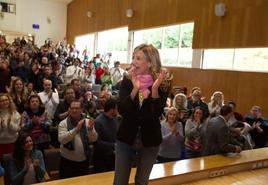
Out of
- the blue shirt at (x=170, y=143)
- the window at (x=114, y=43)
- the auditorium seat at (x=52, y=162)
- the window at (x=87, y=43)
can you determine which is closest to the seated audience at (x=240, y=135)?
the blue shirt at (x=170, y=143)

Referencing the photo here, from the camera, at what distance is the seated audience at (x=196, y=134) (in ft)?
11.3

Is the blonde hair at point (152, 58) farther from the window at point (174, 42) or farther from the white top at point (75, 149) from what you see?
the window at point (174, 42)

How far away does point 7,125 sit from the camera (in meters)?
3.09

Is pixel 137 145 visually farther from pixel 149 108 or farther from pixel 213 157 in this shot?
pixel 213 157

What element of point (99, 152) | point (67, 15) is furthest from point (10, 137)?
point (67, 15)

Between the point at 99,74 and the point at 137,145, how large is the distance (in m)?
6.57

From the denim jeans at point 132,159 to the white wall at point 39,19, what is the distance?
44.0ft

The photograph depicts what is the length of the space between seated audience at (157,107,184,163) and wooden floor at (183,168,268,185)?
0.51 m

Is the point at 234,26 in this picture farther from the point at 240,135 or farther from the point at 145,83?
the point at 145,83

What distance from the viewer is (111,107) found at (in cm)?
296

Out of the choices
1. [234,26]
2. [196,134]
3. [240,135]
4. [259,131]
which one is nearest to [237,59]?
[234,26]

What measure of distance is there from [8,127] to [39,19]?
12059 mm

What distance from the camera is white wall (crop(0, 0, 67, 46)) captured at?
1322 cm

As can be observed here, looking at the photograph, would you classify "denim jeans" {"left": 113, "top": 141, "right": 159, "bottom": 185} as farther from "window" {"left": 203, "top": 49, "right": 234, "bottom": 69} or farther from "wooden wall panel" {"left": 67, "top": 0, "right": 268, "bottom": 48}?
"window" {"left": 203, "top": 49, "right": 234, "bottom": 69}
